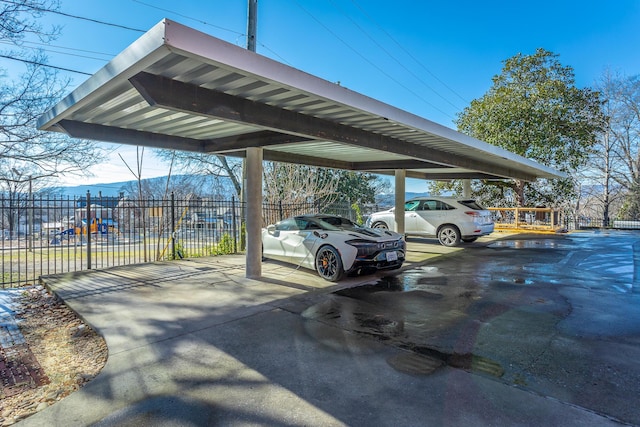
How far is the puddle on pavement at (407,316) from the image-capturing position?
134 inches

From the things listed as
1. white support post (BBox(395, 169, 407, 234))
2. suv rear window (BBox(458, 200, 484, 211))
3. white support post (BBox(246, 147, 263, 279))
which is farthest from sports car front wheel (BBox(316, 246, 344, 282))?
suv rear window (BBox(458, 200, 484, 211))

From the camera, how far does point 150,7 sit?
9.62m

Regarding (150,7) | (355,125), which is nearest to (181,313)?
(355,125)

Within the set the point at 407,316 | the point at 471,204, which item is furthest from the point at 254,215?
the point at 471,204

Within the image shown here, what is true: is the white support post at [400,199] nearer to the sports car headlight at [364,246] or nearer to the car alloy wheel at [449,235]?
the car alloy wheel at [449,235]

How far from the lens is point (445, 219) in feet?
39.4

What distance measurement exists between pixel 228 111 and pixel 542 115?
62.9 feet

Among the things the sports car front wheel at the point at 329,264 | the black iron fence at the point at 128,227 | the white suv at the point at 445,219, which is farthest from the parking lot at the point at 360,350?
the white suv at the point at 445,219

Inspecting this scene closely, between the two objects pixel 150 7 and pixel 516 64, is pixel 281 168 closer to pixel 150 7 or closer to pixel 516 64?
pixel 150 7

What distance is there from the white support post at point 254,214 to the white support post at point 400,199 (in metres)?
5.81

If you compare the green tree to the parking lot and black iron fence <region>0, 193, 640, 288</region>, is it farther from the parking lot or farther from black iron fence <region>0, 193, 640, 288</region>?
the parking lot

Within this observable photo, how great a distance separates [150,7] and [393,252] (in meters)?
9.04

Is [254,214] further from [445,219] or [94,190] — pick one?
[94,190]

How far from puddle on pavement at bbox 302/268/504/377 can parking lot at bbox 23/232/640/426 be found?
0.09 ft
